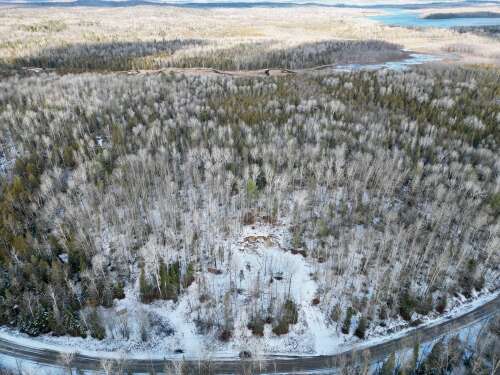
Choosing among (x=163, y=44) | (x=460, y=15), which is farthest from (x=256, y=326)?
(x=460, y=15)

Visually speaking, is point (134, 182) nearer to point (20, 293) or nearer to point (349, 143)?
point (20, 293)

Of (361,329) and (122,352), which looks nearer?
(122,352)

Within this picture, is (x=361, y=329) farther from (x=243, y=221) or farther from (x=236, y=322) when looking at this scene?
(x=243, y=221)

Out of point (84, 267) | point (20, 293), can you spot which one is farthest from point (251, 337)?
point (20, 293)

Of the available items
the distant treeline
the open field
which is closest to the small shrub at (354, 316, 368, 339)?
the open field

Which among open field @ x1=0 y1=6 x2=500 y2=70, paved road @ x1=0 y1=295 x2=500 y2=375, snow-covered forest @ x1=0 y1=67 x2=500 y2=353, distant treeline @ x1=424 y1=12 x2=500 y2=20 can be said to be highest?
distant treeline @ x1=424 y1=12 x2=500 y2=20

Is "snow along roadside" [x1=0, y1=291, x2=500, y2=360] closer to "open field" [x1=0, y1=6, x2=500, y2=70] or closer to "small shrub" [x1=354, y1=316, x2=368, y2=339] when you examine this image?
"small shrub" [x1=354, y1=316, x2=368, y2=339]

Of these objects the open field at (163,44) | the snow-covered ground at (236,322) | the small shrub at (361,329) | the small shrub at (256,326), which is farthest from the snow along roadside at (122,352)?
the open field at (163,44)
